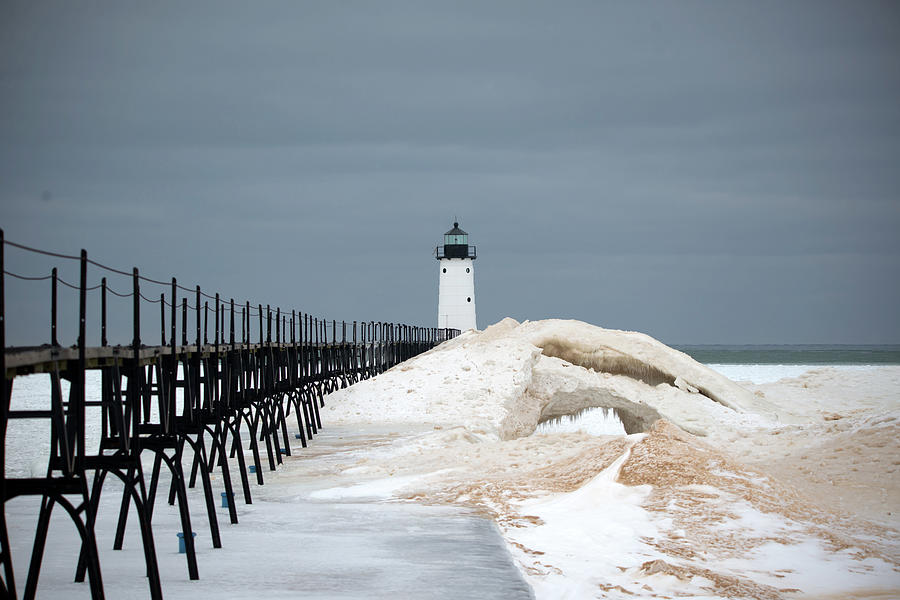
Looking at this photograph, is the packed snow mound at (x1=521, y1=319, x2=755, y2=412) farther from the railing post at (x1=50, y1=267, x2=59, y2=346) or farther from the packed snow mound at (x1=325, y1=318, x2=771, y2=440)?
the railing post at (x1=50, y1=267, x2=59, y2=346)

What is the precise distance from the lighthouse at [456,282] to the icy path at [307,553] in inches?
2193

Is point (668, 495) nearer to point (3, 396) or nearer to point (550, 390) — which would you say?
point (3, 396)

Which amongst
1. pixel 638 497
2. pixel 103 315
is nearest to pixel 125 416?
pixel 103 315

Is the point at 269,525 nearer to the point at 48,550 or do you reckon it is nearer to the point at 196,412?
the point at 196,412

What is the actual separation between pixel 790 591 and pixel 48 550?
6.61 m

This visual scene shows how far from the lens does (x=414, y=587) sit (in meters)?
7.58

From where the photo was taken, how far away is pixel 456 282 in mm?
68062

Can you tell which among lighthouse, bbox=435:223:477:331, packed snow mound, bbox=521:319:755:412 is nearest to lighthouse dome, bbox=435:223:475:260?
lighthouse, bbox=435:223:477:331

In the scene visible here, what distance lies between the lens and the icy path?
7.54m

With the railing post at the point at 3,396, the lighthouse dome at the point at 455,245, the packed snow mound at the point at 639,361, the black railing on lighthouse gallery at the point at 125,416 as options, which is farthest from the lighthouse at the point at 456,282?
the railing post at the point at 3,396

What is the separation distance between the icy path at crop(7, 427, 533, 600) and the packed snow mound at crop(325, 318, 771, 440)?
1020 cm

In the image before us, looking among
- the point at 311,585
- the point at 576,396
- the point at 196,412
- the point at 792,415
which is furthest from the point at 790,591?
the point at 792,415

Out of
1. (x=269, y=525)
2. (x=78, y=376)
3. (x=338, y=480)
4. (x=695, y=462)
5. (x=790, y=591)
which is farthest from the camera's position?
(x=338, y=480)

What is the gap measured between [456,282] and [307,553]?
59.4 metres
